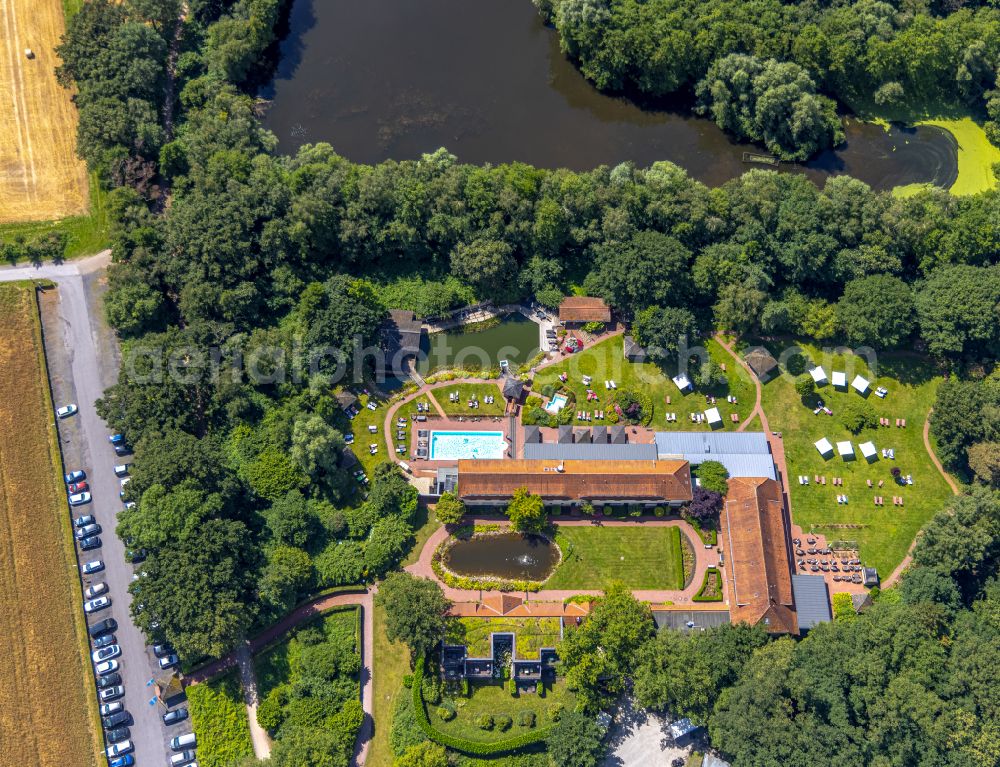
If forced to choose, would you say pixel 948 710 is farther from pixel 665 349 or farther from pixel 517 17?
pixel 517 17

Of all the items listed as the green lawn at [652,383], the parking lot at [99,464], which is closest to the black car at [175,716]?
the parking lot at [99,464]

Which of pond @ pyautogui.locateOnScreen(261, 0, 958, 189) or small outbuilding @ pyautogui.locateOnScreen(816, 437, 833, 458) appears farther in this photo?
pond @ pyautogui.locateOnScreen(261, 0, 958, 189)

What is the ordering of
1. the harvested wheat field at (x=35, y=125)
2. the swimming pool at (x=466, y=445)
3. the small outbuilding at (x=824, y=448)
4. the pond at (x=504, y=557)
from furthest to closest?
the harvested wheat field at (x=35, y=125)
the small outbuilding at (x=824, y=448)
the swimming pool at (x=466, y=445)
the pond at (x=504, y=557)

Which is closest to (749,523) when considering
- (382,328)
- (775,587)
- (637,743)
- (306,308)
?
(775,587)

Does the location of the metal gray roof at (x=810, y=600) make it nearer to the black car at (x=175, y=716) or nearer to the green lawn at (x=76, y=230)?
the black car at (x=175, y=716)

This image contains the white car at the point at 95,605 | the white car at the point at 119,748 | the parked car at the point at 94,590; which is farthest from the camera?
the parked car at the point at 94,590

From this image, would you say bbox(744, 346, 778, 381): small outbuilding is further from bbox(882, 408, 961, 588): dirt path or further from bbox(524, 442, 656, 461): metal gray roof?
bbox(882, 408, 961, 588): dirt path

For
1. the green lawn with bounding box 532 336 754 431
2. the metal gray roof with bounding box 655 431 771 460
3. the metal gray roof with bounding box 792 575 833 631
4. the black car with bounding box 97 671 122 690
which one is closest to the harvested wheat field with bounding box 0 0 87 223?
the black car with bounding box 97 671 122 690
